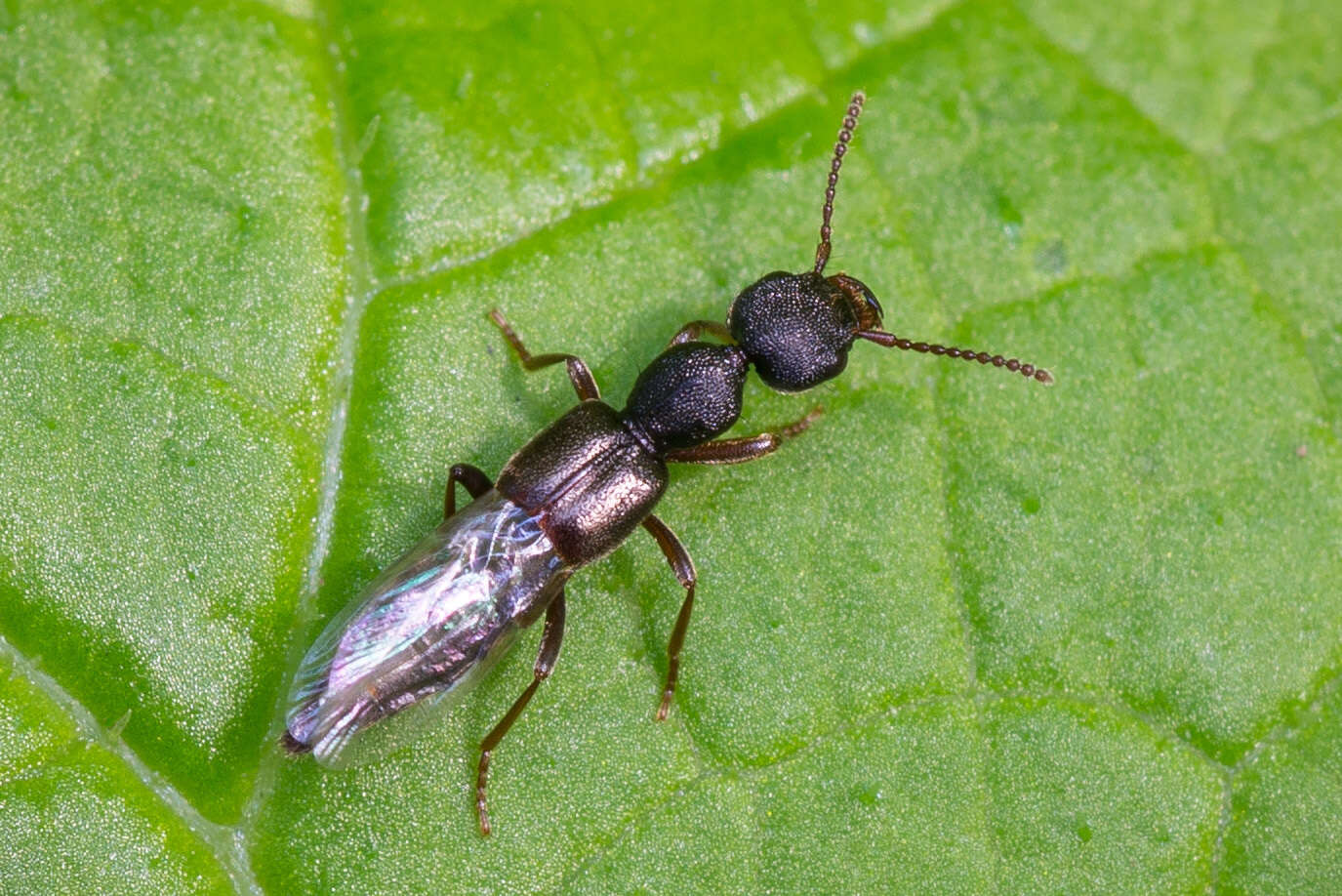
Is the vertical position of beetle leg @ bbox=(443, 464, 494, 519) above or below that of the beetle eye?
above

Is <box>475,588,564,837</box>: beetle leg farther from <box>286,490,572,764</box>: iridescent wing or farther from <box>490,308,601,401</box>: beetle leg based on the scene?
<box>490,308,601,401</box>: beetle leg

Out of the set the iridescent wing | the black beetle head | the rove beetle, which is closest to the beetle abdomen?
the rove beetle

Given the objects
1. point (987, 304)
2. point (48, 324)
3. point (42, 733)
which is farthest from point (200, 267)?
point (987, 304)

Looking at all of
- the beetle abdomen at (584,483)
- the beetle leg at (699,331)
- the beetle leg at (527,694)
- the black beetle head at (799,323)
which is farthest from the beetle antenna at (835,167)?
the beetle leg at (527,694)

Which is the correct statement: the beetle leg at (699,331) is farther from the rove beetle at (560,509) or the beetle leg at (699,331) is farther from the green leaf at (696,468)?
the green leaf at (696,468)

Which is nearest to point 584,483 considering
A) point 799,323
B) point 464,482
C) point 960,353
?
point 464,482
